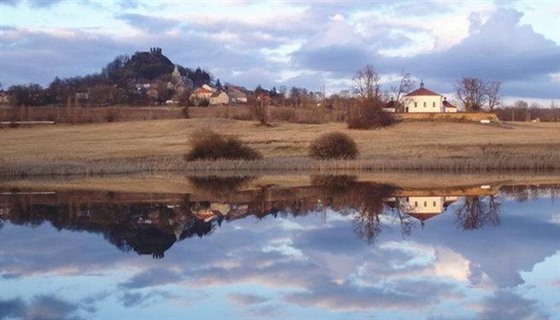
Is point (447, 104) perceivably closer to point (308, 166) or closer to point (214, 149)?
point (214, 149)

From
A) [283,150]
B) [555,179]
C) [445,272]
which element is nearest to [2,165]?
[283,150]

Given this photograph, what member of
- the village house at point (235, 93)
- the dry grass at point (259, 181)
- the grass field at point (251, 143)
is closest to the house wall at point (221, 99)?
the village house at point (235, 93)

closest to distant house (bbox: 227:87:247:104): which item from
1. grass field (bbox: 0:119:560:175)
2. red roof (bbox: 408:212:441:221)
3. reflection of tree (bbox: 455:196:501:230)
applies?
grass field (bbox: 0:119:560:175)

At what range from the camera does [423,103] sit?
9969cm

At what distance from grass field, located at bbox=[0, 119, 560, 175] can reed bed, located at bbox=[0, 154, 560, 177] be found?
12 centimetres

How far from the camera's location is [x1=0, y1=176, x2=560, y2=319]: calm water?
12.2m

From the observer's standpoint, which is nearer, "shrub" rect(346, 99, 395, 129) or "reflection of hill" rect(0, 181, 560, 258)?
"reflection of hill" rect(0, 181, 560, 258)

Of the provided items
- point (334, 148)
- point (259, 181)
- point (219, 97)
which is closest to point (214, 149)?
point (334, 148)

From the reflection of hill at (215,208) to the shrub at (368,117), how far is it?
3495 cm

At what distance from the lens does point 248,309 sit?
12.0 metres

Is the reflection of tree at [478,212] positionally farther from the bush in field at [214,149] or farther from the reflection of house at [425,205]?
the bush in field at [214,149]

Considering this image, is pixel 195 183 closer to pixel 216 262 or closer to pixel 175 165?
pixel 175 165

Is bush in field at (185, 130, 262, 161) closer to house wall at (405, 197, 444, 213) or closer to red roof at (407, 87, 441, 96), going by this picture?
house wall at (405, 197, 444, 213)

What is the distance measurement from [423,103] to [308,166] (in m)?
57.3
